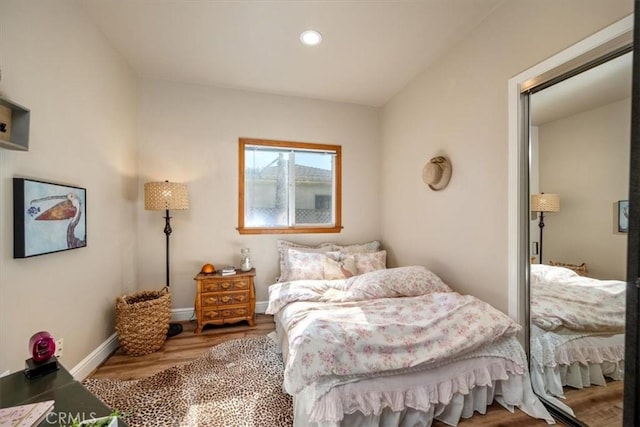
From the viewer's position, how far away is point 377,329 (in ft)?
5.02

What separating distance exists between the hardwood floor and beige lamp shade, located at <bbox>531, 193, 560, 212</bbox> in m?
1.00

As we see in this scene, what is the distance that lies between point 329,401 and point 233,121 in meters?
3.01

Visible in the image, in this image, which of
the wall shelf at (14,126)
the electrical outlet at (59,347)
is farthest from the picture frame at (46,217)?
the electrical outlet at (59,347)


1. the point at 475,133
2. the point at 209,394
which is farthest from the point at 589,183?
the point at 209,394

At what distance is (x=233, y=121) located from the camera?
3.18 meters

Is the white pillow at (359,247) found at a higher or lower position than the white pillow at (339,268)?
higher

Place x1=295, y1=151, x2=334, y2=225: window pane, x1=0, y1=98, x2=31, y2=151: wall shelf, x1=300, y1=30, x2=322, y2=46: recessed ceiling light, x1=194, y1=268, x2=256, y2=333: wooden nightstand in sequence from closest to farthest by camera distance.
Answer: x1=0, y1=98, x2=31, y2=151: wall shelf < x1=300, y1=30, x2=322, y2=46: recessed ceiling light < x1=194, y1=268, x2=256, y2=333: wooden nightstand < x1=295, y1=151, x2=334, y2=225: window pane

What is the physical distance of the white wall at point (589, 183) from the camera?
4.38 ft

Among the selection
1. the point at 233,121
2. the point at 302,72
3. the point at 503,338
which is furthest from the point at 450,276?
the point at 233,121

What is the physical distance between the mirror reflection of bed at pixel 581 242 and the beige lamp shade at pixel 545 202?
30mm

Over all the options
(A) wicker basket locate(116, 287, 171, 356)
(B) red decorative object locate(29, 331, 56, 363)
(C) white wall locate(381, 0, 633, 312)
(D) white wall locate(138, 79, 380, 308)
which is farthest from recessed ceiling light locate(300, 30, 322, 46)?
(A) wicker basket locate(116, 287, 171, 356)

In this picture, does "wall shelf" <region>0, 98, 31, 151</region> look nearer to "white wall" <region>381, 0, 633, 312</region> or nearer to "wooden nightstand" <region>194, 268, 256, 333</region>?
"wooden nightstand" <region>194, 268, 256, 333</region>

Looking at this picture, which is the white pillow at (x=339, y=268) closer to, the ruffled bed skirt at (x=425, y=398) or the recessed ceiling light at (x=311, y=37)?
the ruffled bed skirt at (x=425, y=398)

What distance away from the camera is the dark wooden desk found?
0.81 meters
